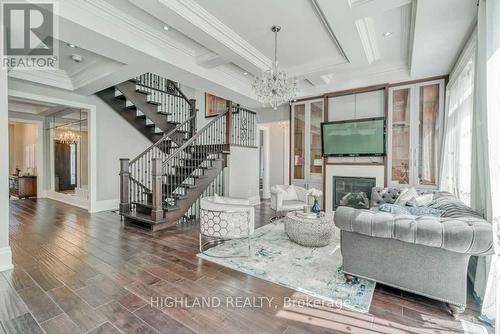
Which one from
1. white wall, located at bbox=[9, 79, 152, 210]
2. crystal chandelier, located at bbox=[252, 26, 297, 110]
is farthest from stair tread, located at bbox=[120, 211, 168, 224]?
crystal chandelier, located at bbox=[252, 26, 297, 110]

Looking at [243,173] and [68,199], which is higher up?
[243,173]

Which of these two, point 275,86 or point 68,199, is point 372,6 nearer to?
point 275,86

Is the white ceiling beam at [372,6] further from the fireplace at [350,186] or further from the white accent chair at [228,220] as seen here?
the fireplace at [350,186]

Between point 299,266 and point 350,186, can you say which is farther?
point 350,186

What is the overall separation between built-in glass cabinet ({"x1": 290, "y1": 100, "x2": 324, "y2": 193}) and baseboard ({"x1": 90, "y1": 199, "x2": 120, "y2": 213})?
4.94 metres

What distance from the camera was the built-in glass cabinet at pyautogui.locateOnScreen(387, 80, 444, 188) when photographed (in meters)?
4.98

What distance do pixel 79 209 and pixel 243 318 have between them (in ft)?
20.0

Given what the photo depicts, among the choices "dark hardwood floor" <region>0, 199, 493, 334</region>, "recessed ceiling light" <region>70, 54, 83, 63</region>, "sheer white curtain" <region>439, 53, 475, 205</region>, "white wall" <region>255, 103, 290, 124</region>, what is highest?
"recessed ceiling light" <region>70, 54, 83, 63</region>

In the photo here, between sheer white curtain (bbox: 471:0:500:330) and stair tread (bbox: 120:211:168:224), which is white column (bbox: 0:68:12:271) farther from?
sheer white curtain (bbox: 471:0:500:330)

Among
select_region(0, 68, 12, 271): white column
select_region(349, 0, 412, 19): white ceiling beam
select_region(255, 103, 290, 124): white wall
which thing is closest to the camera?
select_region(0, 68, 12, 271): white column

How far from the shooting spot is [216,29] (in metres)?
3.53

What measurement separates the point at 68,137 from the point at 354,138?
8.33m

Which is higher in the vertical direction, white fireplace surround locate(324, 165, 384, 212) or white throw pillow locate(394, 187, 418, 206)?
white fireplace surround locate(324, 165, 384, 212)

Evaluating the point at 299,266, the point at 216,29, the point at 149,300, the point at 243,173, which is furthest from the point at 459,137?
the point at 149,300
